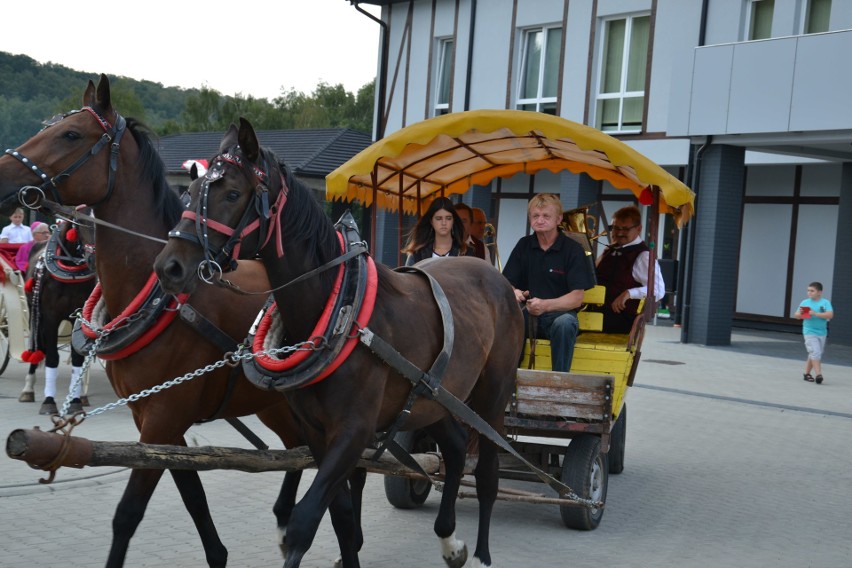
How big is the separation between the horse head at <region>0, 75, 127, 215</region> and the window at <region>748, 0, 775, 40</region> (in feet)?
52.3

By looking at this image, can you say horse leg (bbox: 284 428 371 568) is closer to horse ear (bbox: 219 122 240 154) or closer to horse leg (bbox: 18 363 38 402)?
horse ear (bbox: 219 122 240 154)

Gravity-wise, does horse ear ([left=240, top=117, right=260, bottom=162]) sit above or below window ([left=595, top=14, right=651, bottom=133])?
below

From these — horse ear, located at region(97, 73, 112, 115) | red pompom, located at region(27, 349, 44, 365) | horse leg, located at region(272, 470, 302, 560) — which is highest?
horse ear, located at region(97, 73, 112, 115)

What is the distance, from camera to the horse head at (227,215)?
352 cm

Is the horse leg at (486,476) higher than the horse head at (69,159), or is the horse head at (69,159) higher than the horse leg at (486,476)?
→ the horse head at (69,159)

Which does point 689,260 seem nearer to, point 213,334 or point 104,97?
point 213,334

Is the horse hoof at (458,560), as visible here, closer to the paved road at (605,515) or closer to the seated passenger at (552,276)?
the paved road at (605,515)

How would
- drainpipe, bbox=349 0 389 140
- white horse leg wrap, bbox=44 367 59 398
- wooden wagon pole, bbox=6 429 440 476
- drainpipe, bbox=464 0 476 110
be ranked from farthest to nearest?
drainpipe, bbox=349 0 389 140 < drainpipe, bbox=464 0 476 110 < white horse leg wrap, bbox=44 367 59 398 < wooden wagon pole, bbox=6 429 440 476

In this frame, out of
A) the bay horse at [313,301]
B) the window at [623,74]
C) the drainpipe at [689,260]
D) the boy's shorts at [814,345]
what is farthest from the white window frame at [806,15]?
the bay horse at [313,301]

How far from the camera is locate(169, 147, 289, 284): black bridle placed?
355cm

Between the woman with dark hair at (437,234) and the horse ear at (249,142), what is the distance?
10.3ft

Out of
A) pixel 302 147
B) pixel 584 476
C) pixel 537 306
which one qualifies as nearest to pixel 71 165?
pixel 537 306

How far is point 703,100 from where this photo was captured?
55.2 feet

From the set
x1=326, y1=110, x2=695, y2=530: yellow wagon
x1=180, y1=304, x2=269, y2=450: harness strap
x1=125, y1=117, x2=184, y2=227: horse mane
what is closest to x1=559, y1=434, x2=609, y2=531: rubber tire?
x1=326, y1=110, x2=695, y2=530: yellow wagon
